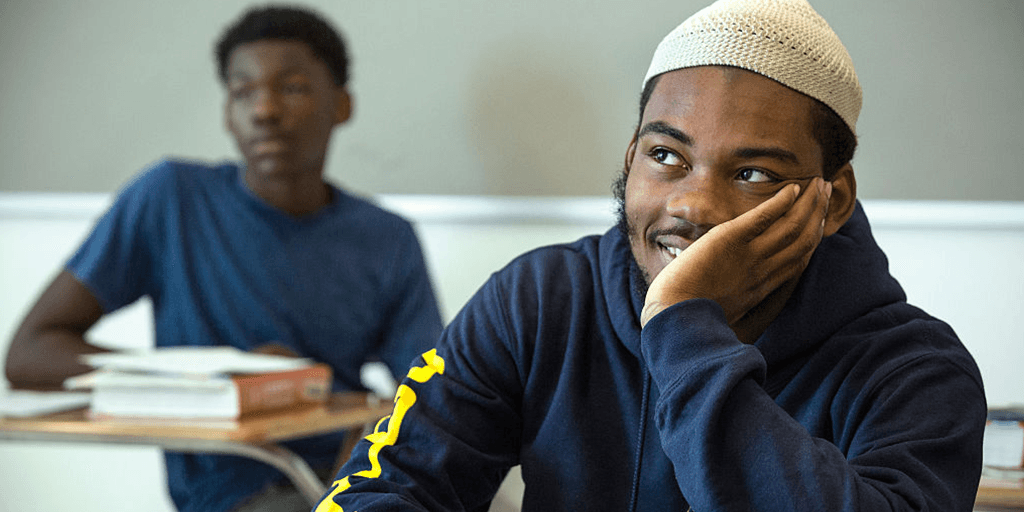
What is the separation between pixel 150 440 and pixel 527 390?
0.76 m

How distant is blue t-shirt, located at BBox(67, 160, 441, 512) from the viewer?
7.48 feet

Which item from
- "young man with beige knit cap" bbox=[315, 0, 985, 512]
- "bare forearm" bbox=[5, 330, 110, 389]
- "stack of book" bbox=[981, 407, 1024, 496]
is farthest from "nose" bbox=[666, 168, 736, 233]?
"bare forearm" bbox=[5, 330, 110, 389]

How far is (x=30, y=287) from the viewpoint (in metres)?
2.91

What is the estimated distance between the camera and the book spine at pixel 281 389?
5.50 feet

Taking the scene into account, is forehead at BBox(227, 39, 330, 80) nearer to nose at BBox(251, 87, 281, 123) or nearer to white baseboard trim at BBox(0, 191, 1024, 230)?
nose at BBox(251, 87, 281, 123)

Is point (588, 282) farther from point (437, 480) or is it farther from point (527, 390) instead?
point (437, 480)

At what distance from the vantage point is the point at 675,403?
908 mm

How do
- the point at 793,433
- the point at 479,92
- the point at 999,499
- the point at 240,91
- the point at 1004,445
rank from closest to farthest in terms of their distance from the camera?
the point at 793,433 → the point at 999,499 → the point at 1004,445 → the point at 240,91 → the point at 479,92

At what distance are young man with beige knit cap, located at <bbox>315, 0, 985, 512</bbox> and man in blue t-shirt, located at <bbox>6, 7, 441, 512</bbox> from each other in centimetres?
116

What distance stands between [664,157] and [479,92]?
5.03 ft

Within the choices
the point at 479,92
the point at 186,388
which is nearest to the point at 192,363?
the point at 186,388

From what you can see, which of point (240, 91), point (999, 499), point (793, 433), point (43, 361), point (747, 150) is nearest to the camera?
point (793, 433)

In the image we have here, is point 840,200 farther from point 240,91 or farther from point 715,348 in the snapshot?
point 240,91

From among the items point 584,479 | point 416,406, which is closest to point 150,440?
point 416,406
